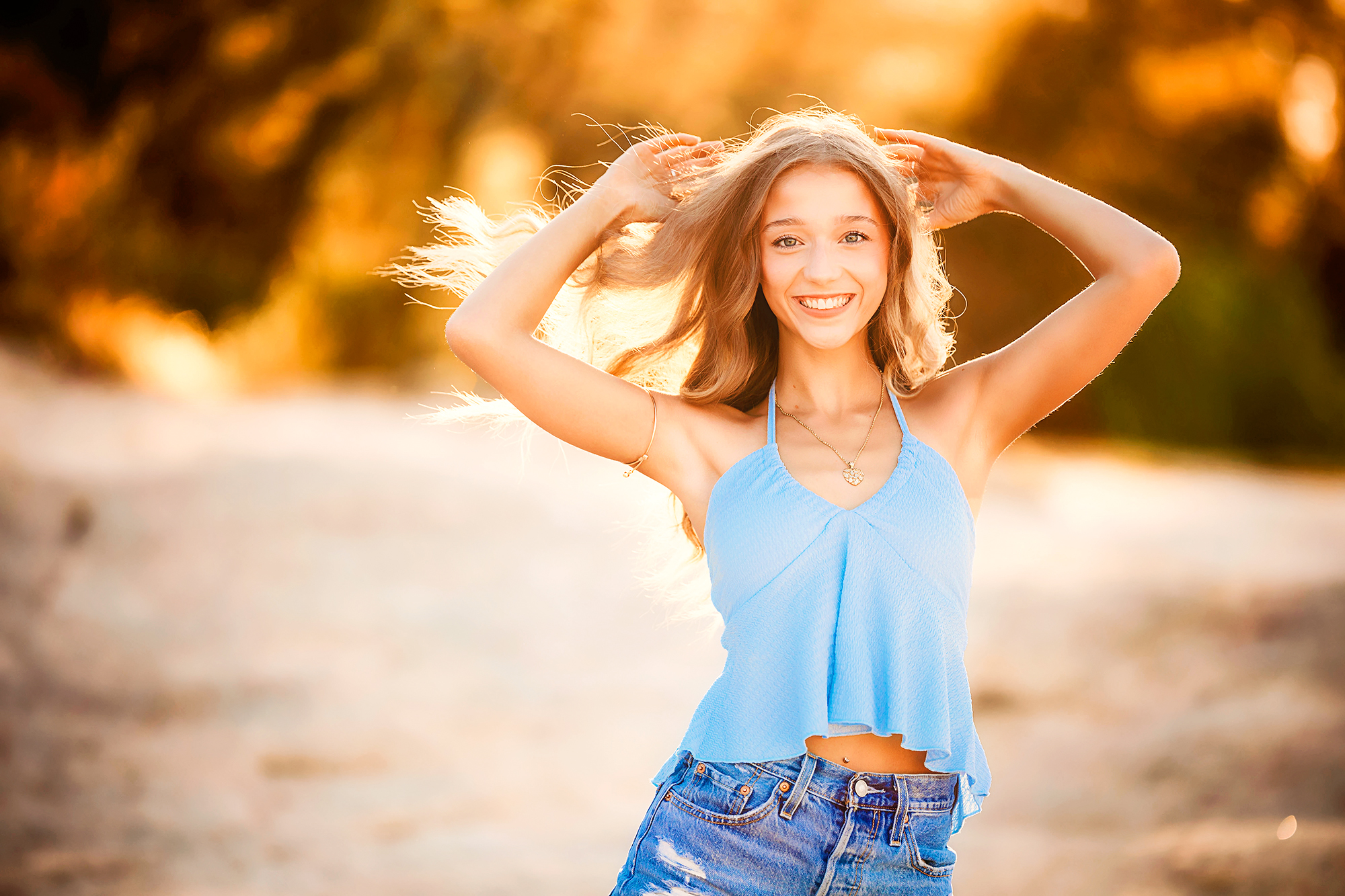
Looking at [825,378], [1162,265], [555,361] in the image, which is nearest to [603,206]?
[555,361]

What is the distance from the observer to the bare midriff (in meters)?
2.09

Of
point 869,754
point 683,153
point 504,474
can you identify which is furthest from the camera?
point 504,474

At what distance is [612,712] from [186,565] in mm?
3303

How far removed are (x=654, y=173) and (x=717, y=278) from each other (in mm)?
278

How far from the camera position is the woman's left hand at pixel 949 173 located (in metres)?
2.48

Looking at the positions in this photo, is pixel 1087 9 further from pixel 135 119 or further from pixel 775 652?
pixel 775 652

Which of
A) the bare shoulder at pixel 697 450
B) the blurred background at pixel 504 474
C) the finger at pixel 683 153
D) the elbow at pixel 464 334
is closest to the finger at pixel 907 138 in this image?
the finger at pixel 683 153

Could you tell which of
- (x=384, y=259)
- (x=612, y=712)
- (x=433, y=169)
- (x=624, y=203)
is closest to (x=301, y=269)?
(x=384, y=259)

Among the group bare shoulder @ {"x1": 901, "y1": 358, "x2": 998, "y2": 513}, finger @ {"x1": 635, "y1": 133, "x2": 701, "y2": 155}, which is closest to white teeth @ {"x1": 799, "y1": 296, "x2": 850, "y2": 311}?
bare shoulder @ {"x1": 901, "y1": 358, "x2": 998, "y2": 513}

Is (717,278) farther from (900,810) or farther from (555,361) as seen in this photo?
(900,810)

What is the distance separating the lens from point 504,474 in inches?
396

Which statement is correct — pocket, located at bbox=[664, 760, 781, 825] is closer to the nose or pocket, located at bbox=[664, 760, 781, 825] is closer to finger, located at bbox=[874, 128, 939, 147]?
the nose

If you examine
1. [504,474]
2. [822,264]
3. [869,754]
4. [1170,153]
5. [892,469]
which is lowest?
[869,754]

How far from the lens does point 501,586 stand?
830 cm
